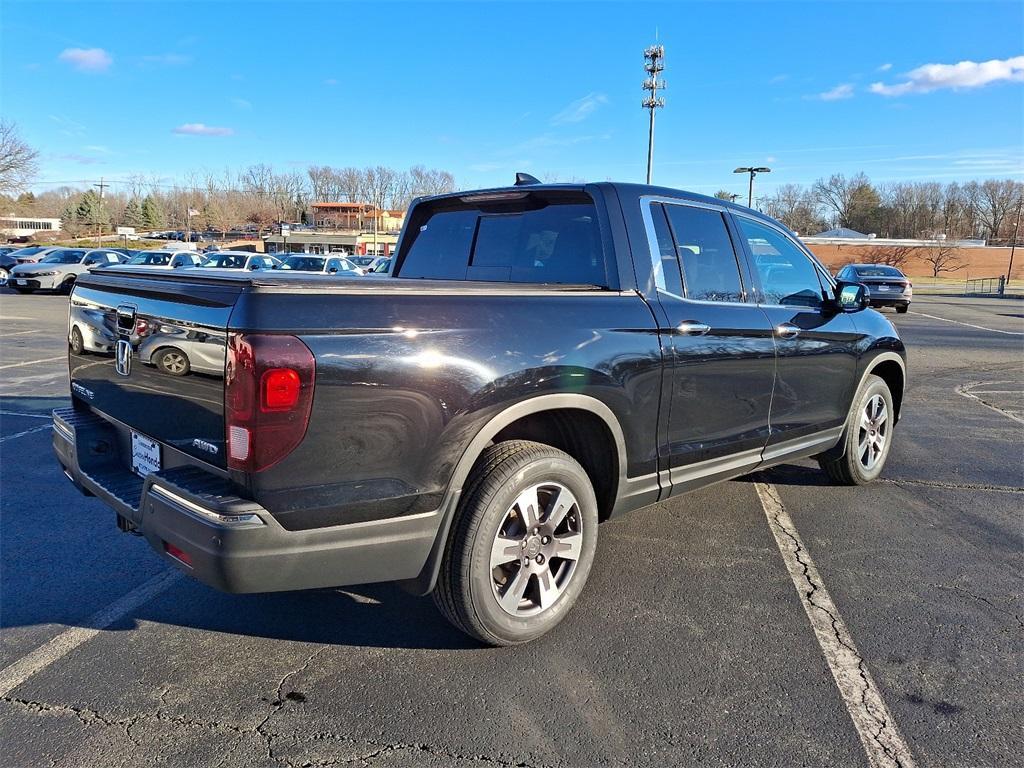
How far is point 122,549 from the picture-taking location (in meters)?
3.94

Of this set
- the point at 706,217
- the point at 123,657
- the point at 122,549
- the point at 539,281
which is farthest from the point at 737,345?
the point at 122,549

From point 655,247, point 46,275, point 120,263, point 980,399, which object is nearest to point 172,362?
point 655,247

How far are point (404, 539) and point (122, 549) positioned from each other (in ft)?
7.27

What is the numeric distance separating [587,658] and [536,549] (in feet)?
1.58

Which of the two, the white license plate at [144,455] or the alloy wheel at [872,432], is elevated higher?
the white license plate at [144,455]

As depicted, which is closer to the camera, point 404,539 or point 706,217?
point 404,539

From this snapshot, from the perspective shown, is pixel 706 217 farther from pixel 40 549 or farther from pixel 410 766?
pixel 40 549

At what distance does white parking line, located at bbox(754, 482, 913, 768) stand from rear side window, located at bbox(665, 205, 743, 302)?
1475mm

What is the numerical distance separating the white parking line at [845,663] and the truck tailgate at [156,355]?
2.39m

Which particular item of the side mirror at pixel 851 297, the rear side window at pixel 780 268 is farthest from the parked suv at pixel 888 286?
the rear side window at pixel 780 268

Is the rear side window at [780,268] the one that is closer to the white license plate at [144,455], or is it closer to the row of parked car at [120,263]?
the white license plate at [144,455]

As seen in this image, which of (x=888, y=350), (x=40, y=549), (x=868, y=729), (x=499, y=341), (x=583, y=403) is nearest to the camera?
(x=868, y=729)

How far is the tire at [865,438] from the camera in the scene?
5023 mm

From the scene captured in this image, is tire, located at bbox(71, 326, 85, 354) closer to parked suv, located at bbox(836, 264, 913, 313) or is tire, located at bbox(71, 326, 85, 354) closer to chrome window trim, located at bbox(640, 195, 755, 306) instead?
chrome window trim, located at bbox(640, 195, 755, 306)
